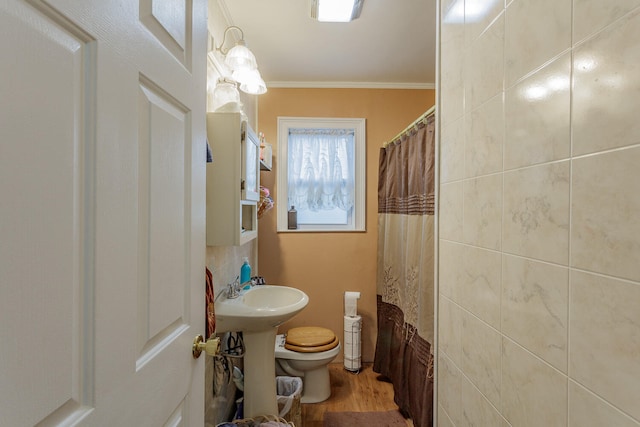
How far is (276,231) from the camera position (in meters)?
2.78

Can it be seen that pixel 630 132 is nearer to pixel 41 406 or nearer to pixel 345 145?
pixel 41 406

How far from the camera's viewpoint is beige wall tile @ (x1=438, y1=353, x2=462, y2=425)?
3.32 ft

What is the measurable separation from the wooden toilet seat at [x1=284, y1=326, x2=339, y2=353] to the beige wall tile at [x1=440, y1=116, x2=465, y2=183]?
1.49m

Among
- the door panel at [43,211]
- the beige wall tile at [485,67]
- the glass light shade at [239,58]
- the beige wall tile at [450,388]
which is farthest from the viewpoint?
the glass light shade at [239,58]

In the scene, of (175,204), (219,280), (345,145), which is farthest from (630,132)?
(345,145)

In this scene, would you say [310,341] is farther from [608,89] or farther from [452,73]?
[608,89]

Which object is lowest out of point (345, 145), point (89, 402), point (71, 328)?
point (89, 402)

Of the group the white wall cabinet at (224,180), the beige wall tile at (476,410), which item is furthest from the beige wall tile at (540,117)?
the white wall cabinet at (224,180)

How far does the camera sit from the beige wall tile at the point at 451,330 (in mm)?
1026

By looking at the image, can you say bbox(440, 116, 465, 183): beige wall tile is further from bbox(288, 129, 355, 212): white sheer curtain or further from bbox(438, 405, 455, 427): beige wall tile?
bbox(288, 129, 355, 212): white sheer curtain

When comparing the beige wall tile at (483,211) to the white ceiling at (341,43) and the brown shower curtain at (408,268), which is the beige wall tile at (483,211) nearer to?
the brown shower curtain at (408,268)

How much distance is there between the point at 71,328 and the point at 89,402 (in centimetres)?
12

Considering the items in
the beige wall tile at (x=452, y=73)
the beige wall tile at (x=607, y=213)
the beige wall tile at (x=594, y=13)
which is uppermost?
the beige wall tile at (x=452, y=73)

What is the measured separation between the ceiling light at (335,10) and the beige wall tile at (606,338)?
5.57ft
